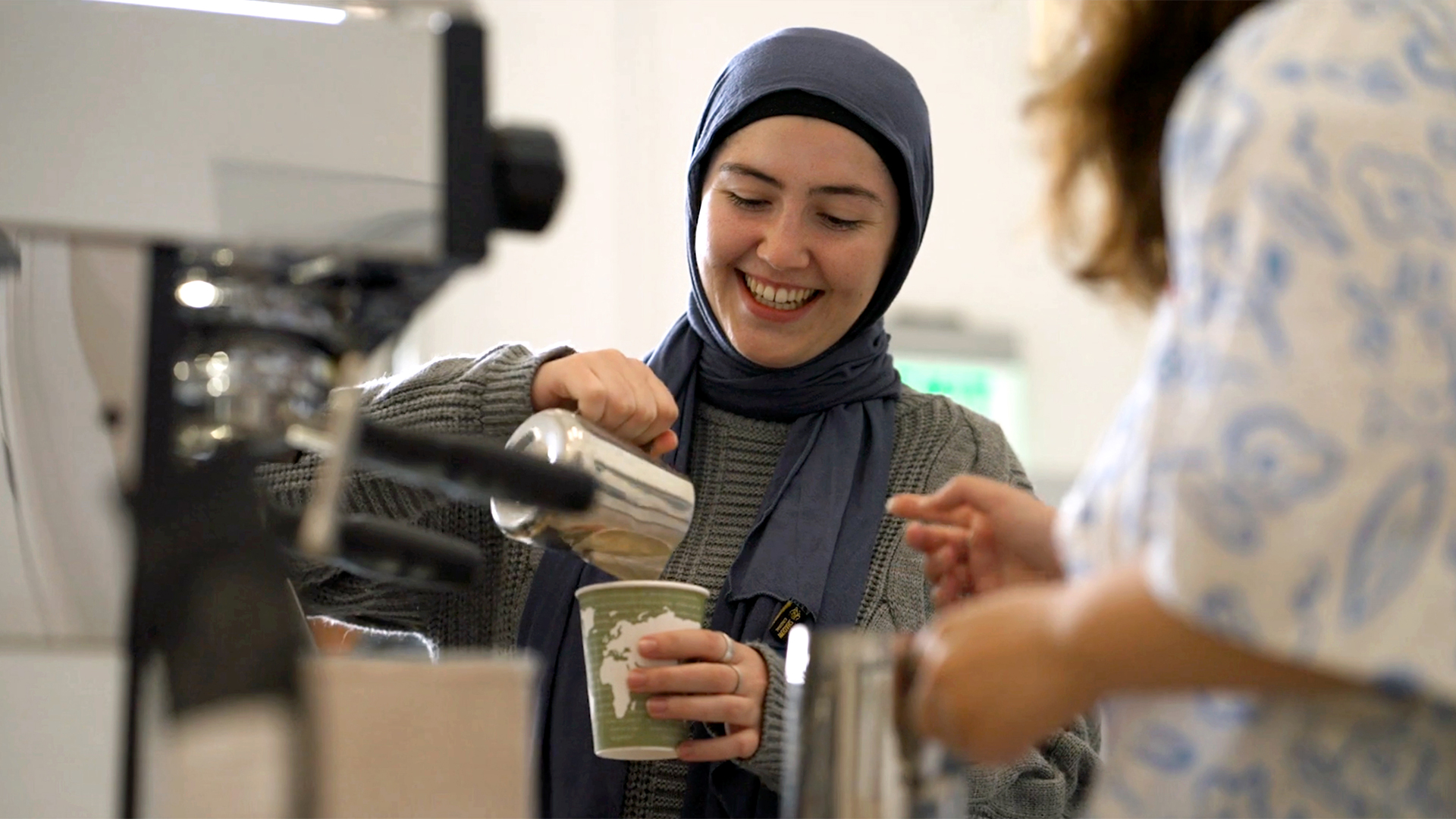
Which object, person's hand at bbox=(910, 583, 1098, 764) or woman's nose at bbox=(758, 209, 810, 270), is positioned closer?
person's hand at bbox=(910, 583, 1098, 764)

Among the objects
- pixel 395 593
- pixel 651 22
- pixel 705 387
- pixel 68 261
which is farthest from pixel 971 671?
pixel 651 22

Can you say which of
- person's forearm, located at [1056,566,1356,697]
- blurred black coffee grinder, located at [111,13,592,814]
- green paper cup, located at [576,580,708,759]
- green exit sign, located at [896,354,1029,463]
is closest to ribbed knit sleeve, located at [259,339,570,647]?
green paper cup, located at [576,580,708,759]

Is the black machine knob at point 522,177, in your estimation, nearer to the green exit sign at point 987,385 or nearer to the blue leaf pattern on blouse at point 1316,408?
the blue leaf pattern on blouse at point 1316,408

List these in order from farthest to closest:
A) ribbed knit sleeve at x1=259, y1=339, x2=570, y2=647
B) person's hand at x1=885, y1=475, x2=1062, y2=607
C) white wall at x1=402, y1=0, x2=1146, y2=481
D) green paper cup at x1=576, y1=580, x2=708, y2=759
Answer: white wall at x1=402, y1=0, x2=1146, y2=481
ribbed knit sleeve at x1=259, y1=339, x2=570, y2=647
green paper cup at x1=576, y1=580, x2=708, y2=759
person's hand at x1=885, y1=475, x2=1062, y2=607

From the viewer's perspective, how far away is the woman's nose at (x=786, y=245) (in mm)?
1404

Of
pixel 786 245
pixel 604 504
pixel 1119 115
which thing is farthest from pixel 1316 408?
pixel 786 245

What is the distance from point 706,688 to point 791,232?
1.62 feet

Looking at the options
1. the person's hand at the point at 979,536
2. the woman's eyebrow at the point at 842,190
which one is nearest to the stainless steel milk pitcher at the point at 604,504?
the person's hand at the point at 979,536

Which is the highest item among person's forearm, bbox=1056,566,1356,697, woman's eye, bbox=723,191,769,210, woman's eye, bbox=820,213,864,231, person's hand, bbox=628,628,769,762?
woman's eye, bbox=723,191,769,210

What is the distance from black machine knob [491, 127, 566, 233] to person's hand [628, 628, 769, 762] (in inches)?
17.8

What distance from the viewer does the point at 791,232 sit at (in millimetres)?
1407

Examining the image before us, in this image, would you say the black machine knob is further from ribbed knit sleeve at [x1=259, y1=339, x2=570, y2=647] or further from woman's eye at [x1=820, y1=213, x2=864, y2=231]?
woman's eye at [x1=820, y1=213, x2=864, y2=231]

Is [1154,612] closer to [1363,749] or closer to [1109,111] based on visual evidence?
[1363,749]

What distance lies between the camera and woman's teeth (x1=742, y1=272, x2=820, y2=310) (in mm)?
1453
